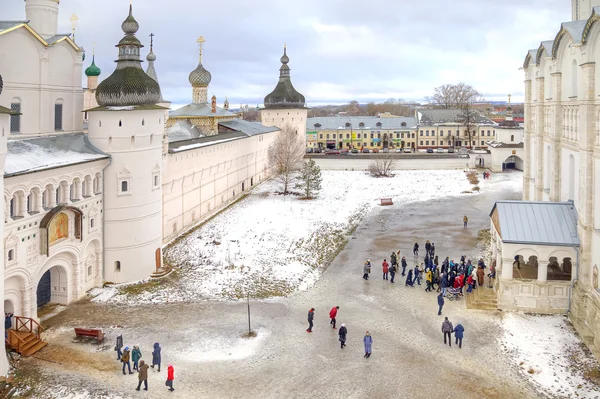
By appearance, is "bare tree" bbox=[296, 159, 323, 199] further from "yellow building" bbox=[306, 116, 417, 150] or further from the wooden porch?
"yellow building" bbox=[306, 116, 417, 150]

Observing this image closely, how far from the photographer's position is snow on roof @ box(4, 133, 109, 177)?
54.1 feet

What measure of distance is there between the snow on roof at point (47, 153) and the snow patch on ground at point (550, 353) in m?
14.9

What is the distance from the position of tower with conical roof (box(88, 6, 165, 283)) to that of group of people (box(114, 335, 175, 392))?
6.53 metres

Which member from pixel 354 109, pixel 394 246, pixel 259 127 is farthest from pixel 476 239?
Result: pixel 354 109

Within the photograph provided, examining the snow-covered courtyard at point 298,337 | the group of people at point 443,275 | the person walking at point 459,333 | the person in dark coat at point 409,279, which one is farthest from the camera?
the person in dark coat at point 409,279

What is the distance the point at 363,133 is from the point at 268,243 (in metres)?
48.0

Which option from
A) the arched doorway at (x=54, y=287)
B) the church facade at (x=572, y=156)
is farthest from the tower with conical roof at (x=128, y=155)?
the church facade at (x=572, y=156)

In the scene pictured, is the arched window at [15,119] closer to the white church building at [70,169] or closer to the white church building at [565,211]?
the white church building at [70,169]

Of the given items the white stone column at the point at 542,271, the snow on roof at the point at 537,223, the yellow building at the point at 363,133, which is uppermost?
the yellow building at the point at 363,133

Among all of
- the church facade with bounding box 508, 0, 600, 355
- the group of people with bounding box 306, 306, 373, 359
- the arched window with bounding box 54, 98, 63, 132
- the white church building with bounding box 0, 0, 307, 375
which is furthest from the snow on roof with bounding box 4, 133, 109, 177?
the church facade with bounding box 508, 0, 600, 355

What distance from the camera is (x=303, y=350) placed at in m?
15.5

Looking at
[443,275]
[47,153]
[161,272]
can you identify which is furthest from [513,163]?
[47,153]

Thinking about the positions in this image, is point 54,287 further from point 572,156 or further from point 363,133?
point 363,133

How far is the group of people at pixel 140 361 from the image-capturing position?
13086 millimetres
